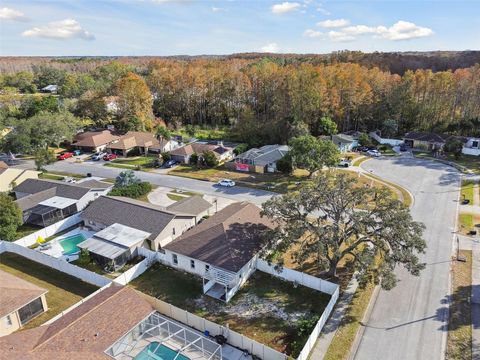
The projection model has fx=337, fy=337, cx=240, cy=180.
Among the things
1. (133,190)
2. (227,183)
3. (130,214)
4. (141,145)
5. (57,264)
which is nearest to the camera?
(57,264)

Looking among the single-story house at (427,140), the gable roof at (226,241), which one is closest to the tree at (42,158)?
the gable roof at (226,241)

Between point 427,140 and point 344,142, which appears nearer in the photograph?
point 427,140

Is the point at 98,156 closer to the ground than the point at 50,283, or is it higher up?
higher up

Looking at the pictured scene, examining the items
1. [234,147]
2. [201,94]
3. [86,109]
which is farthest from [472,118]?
[86,109]

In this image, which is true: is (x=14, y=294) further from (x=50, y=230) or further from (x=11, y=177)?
(x=11, y=177)

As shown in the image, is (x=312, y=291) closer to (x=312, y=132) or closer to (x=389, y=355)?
(x=389, y=355)

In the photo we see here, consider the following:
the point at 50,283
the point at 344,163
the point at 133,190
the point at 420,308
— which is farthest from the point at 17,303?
the point at 344,163

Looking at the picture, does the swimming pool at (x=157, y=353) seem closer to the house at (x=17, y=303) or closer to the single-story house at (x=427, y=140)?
the house at (x=17, y=303)
